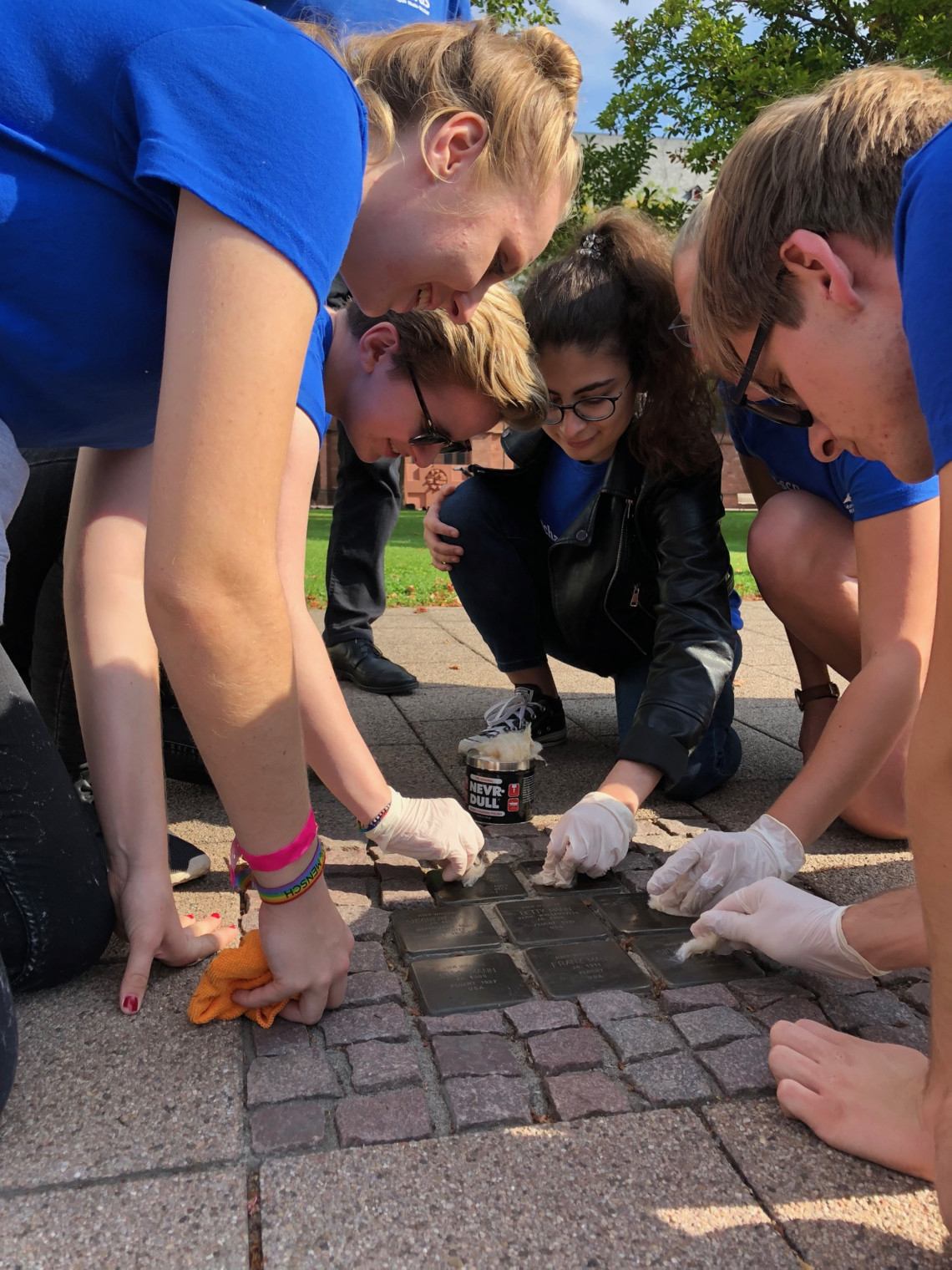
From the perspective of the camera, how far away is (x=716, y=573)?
2877 mm

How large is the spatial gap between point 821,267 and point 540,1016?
1360 mm

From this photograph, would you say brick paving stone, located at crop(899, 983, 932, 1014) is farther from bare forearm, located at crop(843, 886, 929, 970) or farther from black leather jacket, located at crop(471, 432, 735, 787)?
black leather jacket, located at crop(471, 432, 735, 787)

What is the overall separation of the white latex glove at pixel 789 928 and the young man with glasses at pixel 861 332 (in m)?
0.05

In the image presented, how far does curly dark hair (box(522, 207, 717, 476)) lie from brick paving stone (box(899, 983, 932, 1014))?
1.55m

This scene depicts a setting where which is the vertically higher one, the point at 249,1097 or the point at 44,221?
the point at 44,221

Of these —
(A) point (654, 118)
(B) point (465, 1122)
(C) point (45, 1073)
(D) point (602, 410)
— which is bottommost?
(C) point (45, 1073)

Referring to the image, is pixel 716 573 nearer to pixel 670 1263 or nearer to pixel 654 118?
pixel 670 1263

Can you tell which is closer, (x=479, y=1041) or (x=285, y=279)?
(x=285, y=279)

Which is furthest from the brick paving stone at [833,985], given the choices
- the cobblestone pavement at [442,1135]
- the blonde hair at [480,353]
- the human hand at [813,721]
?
the blonde hair at [480,353]

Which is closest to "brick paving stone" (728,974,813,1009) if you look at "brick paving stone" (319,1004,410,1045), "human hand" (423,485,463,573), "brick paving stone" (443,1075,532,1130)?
"brick paving stone" (443,1075,532,1130)

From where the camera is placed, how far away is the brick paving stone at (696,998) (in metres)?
1.81

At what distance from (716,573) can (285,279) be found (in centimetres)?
186

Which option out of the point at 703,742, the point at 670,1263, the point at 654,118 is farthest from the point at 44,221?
the point at 654,118

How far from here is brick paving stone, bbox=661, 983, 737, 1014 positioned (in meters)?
1.81
